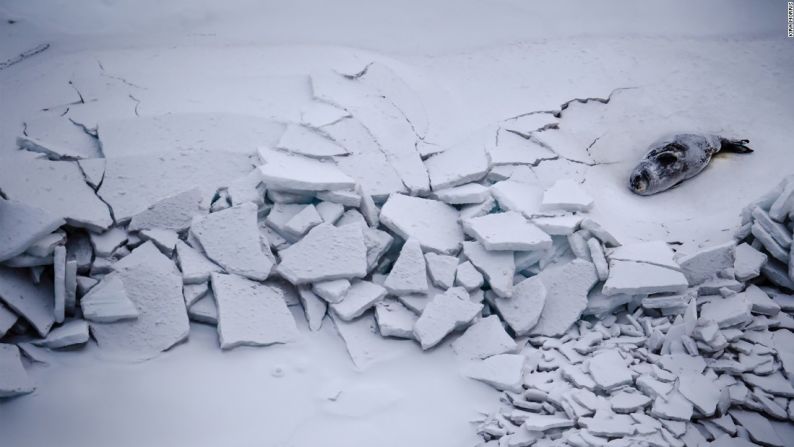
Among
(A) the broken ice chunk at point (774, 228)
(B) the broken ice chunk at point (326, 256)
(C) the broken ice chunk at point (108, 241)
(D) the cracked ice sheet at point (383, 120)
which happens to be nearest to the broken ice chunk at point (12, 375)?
(C) the broken ice chunk at point (108, 241)

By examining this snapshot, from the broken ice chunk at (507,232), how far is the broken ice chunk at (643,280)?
0.34m

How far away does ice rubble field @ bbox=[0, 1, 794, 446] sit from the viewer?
2236 mm

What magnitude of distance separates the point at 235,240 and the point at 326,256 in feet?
1.40

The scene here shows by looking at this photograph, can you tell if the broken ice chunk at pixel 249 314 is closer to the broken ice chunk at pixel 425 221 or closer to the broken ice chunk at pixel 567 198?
the broken ice chunk at pixel 425 221

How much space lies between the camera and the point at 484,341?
259 cm

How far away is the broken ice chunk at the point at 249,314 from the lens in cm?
244

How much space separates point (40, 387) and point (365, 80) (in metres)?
Answer: 2.41

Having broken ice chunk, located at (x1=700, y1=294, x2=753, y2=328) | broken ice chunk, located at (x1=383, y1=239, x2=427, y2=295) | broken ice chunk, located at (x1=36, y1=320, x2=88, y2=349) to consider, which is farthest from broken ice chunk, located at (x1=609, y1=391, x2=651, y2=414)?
broken ice chunk, located at (x1=36, y1=320, x2=88, y2=349)

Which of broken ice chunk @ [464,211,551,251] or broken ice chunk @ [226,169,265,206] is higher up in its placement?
broken ice chunk @ [226,169,265,206]

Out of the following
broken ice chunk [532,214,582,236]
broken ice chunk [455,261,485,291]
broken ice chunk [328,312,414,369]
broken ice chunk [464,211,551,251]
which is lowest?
broken ice chunk [328,312,414,369]

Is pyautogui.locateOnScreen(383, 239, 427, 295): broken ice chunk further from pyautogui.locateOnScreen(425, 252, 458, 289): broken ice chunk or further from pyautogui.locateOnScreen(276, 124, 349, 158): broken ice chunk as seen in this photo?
pyautogui.locateOnScreen(276, 124, 349, 158): broken ice chunk

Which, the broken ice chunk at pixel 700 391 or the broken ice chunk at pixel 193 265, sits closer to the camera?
the broken ice chunk at pixel 700 391

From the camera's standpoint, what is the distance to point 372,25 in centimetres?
422

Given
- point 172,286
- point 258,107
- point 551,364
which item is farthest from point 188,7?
point 551,364
